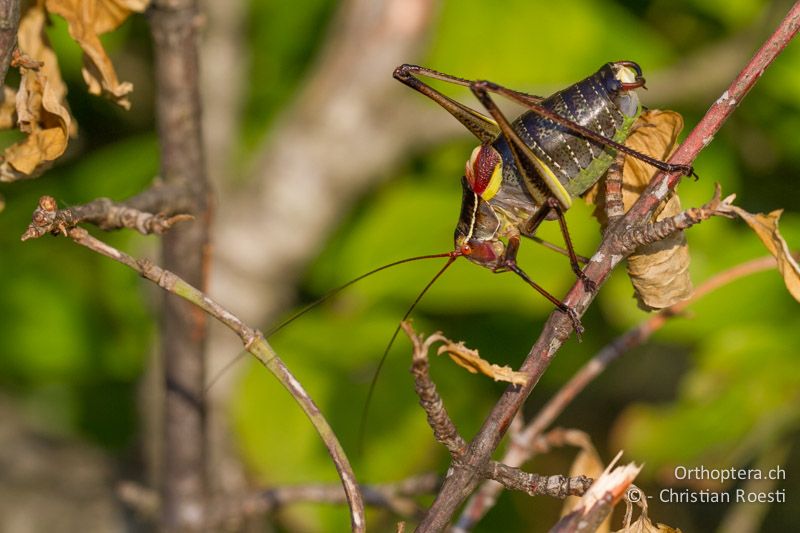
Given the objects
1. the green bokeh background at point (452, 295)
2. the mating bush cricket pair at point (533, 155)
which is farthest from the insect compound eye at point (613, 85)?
the green bokeh background at point (452, 295)

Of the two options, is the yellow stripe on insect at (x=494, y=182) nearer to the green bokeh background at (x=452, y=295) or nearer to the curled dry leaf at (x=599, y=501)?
the curled dry leaf at (x=599, y=501)

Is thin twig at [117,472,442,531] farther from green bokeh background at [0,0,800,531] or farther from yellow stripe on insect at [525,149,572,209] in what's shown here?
green bokeh background at [0,0,800,531]

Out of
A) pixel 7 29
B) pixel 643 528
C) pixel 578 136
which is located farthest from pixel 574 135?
pixel 7 29

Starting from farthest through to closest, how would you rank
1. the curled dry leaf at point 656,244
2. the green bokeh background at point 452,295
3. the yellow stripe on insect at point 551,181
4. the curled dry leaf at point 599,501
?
the green bokeh background at point 452,295 < the yellow stripe on insect at point 551,181 < the curled dry leaf at point 656,244 < the curled dry leaf at point 599,501

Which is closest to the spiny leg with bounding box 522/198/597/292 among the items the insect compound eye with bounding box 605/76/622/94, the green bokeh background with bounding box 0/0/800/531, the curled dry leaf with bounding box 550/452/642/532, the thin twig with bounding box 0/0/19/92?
the insect compound eye with bounding box 605/76/622/94

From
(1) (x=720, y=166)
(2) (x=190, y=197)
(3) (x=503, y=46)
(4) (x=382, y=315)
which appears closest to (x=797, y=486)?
(1) (x=720, y=166)

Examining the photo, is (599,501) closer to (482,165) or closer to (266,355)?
(266,355)

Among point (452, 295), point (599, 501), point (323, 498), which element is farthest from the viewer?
point (452, 295)
